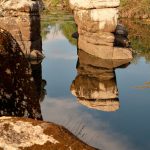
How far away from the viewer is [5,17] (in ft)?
61.8

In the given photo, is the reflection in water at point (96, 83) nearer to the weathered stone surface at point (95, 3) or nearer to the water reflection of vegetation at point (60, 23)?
the weathered stone surface at point (95, 3)

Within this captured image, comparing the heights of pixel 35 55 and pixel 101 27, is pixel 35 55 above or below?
below

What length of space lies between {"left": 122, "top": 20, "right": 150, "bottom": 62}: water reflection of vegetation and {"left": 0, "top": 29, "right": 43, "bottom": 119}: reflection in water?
16.3 m

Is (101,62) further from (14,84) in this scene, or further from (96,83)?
(14,84)

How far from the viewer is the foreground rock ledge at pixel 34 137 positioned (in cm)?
261

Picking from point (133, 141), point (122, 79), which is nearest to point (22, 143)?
point (133, 141)

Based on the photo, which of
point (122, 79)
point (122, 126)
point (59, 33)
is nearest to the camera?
point (122, 126)

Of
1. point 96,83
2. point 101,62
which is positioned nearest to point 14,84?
point 96,83

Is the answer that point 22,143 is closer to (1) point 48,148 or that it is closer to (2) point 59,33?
(1) point 48,148

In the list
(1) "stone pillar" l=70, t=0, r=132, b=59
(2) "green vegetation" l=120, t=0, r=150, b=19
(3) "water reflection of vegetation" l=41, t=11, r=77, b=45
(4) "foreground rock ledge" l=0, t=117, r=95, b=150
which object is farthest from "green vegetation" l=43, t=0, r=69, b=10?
(4) "foreground rock ledge" l=0, t=117, r=95, b=150

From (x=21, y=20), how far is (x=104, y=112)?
8398 mm

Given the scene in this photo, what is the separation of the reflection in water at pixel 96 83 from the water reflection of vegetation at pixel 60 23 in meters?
6.89

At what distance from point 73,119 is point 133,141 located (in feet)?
7.10

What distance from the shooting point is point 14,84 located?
4266 mm
